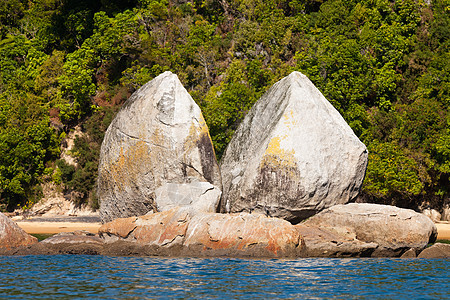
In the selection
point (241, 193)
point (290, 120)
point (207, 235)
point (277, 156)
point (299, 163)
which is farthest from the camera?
point (241, 193)

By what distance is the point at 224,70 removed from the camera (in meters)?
38.8

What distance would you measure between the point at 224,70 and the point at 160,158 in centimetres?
2012

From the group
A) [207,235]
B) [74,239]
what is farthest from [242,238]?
[74,239]

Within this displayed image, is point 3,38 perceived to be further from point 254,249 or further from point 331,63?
point 254,249

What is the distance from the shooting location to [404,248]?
1819cm

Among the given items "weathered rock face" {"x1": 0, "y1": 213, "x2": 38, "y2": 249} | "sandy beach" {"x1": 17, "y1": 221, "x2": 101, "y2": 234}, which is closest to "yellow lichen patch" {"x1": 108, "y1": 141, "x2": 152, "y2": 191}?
"weathered rock face" {"x1": 0, "y1": 213, "x2": 38, "y2": 249}

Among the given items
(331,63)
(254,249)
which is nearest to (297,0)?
(331,63)

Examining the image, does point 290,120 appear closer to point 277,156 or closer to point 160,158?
point 277,156

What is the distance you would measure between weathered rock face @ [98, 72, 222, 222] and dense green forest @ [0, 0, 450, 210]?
1172 centimetres

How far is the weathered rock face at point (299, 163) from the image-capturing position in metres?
19.0

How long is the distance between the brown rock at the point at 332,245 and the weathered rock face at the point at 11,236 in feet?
30.3

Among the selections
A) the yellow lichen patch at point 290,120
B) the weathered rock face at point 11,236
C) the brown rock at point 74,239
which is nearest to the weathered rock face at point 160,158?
the brown rock at point 74,239

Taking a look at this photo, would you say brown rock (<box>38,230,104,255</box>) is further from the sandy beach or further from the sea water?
the sandy beach

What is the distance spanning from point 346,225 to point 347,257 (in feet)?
4.71
